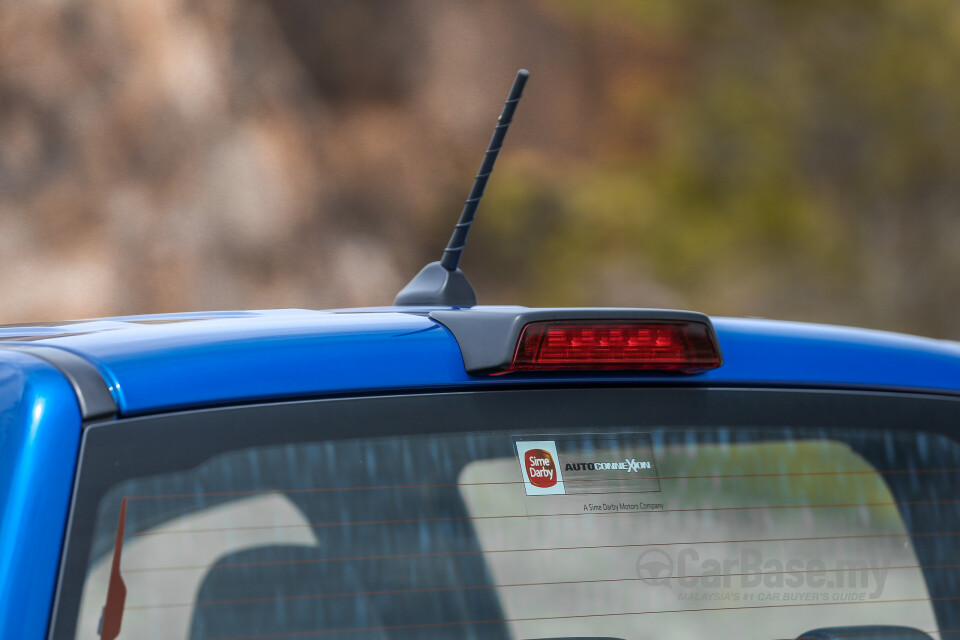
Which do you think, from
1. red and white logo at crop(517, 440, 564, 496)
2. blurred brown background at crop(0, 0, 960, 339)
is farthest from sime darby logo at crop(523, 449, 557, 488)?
blurred brown background at crop(0, 0, 960, 339)

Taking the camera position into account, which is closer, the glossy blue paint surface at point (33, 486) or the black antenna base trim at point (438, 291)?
the glossy blue paint surface at point (33, 486)

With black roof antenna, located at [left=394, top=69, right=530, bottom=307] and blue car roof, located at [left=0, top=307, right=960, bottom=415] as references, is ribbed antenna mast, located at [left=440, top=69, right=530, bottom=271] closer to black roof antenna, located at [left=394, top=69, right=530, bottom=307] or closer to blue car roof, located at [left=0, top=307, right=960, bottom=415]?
black roof antenna, located at [left=394, top=69, right=530, bottom=307]

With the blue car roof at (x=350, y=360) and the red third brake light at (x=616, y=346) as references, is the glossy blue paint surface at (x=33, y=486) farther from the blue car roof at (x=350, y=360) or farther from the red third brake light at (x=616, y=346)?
the red third brake light at (x=616, y=346)

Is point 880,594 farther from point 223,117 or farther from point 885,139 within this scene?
point 885,139

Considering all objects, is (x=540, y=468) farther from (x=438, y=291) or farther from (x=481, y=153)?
(x=481, y=153)

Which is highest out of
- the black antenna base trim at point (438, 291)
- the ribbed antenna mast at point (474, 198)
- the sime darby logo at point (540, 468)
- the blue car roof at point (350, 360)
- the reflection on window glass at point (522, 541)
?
the ribbed antenna mast at point (474, 198)

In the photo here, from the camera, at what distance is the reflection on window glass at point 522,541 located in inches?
39.2

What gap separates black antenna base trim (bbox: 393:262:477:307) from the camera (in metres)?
1.76

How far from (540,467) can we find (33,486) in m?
0.46

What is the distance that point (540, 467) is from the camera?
3.70 ft

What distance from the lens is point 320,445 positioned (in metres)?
1.06

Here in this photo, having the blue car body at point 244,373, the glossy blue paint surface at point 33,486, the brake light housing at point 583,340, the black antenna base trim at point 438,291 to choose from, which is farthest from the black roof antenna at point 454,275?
the glossy blue paint surface at point 33,486

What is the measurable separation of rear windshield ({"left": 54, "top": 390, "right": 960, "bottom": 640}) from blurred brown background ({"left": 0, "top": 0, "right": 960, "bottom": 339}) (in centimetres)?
1372

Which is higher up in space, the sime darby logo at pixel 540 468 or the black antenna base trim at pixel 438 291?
the black antenna base trim at pixel 438 291
